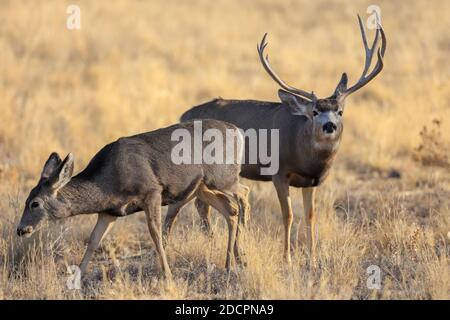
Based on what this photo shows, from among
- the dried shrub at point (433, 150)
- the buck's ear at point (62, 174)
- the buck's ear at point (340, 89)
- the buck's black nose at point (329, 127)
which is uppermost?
the buck's ear at point (340, 89)

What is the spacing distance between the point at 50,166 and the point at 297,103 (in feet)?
9.65

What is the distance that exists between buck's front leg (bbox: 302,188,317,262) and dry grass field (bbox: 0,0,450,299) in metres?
0.16

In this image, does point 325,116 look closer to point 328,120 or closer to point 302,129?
point 328,120

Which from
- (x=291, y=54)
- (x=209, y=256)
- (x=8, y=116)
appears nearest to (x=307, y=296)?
(x=209, y=256)

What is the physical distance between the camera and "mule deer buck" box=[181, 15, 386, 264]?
10.4 meters

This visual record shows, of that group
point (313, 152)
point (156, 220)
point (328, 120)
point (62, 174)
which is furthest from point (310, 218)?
point (62, 174)

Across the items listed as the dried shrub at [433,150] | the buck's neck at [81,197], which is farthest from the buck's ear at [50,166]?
the dried shrub at [433,150]

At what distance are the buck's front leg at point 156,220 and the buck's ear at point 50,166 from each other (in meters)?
0.95

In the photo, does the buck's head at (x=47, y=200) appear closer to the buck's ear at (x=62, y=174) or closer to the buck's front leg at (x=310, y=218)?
the buck's ear at (x=62, y=174)

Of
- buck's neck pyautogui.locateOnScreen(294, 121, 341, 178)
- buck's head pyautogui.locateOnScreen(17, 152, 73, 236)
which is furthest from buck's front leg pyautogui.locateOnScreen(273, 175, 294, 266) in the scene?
buck's head pyautogui.locateOnScreen(17, 152, 73, 236)

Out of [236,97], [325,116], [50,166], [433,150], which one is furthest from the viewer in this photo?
[236,97]

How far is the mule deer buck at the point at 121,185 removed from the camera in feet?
30.7

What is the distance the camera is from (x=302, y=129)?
11.0 meters

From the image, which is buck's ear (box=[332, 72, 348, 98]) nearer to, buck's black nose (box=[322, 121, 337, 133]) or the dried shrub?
buck's black nose (box=[322, 121, 337, 133])
